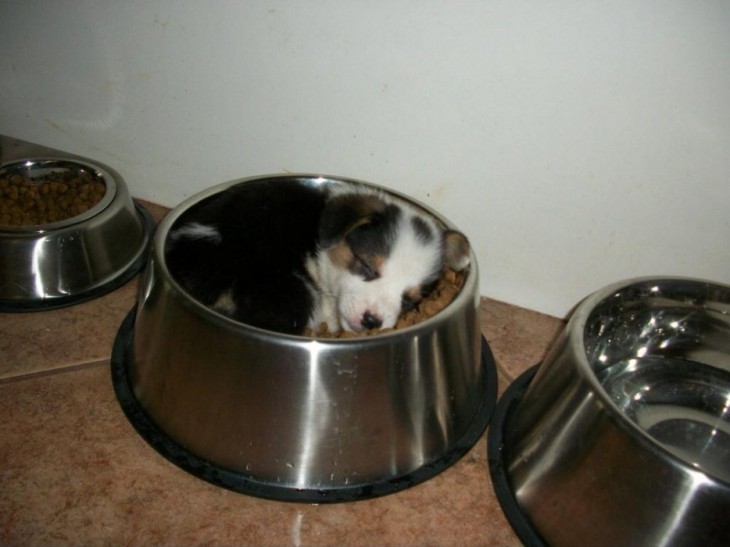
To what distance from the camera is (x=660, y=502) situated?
1048 mm

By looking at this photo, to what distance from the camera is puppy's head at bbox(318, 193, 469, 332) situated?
57.5 inches

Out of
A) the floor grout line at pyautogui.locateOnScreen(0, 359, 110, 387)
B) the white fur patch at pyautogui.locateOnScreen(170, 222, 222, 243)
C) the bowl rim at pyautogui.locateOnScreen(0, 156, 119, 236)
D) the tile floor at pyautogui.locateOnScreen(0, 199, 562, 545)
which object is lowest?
the floor grout line at pyautogui.locateOnScreen(0, 359, 110, 387)

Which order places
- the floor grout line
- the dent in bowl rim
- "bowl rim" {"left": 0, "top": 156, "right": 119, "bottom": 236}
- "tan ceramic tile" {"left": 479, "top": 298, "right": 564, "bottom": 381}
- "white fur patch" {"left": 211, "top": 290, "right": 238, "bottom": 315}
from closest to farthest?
1. the dent in bowl rim
2. "white fur patch" {"left": 211, "top": 290, "right": 238, "bottom": 315}
3. the floor grout line
4. "bowl rim" {"left": 0, "top": 156, "right": 119, "bottom": 236}
5. "tan ceramic tile" {"left": 479, "top": 298, "right": 564, "bottom": 381}

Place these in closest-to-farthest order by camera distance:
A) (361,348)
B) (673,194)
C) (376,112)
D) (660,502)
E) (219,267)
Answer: (660,502) < (361,348) < (219,267) < (673,194) < (376,112)

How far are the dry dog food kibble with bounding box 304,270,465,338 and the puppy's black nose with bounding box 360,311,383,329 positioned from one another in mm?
52

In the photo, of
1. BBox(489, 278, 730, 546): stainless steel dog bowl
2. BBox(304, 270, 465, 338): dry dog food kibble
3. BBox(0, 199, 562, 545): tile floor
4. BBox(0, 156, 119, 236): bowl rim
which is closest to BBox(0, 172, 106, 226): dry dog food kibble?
BBox(0, 156, 119, 236): bowl rim

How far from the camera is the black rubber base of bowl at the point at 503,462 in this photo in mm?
1232

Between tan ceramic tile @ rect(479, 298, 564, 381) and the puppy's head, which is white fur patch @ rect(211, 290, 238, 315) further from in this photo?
tan ceramic tile @ rect(479, 298, 564, 381)

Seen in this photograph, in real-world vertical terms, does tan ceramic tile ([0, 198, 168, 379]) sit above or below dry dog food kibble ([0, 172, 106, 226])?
below

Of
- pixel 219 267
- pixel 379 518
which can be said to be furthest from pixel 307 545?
pixel 219 267

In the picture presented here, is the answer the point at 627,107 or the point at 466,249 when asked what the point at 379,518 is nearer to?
the point at 466,249

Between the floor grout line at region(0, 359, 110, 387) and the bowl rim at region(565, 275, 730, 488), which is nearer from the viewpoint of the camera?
the bowl rim at region(565, 275, 730, 488)

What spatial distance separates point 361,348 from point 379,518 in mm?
352

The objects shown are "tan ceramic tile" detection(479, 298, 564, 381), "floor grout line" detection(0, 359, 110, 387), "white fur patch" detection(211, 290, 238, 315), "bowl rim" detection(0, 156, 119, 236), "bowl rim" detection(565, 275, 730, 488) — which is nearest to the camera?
"bowl rim" detection(565, 275, 730, 488)
